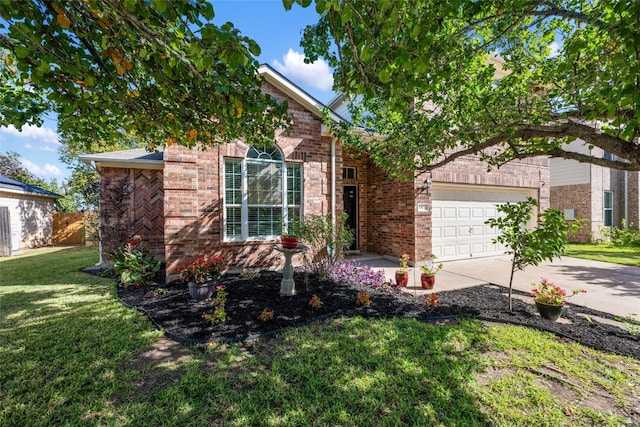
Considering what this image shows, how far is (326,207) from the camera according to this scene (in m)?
7.34

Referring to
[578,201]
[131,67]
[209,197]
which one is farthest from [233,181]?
[578,201]

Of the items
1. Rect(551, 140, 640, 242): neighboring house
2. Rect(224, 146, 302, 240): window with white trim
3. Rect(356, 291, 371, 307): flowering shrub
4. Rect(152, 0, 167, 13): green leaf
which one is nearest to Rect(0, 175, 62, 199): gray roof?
Rect(224, 146, 302, 240): window with white trim

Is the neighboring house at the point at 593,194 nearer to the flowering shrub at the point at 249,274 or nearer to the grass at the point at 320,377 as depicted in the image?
the grass at the point at 320,377

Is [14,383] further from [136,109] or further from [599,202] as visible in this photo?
[599,202]

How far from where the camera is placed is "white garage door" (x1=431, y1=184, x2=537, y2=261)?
8297 mm

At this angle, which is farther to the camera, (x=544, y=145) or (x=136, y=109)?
(x=544, y=145)

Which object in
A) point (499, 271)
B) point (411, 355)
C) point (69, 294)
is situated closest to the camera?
point (411, 355)

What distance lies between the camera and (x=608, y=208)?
13.8 metres

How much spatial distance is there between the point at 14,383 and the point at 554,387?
5.31 meters

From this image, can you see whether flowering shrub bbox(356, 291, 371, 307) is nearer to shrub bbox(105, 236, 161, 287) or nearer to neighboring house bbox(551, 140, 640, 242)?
shrub bbox(105, 236, 161, 287)

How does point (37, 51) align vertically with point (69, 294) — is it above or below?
above

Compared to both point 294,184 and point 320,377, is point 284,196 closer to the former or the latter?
point 294,184

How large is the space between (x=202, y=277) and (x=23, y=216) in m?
15.1

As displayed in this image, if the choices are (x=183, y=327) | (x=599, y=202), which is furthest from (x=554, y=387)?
(x=599, y=202)
